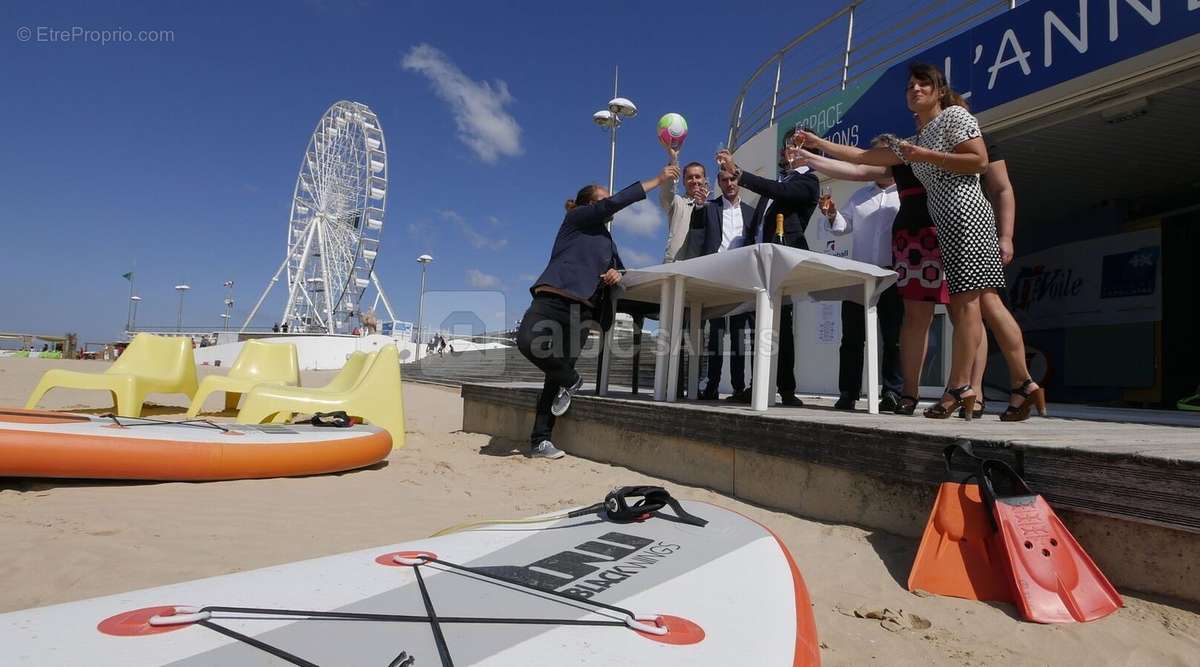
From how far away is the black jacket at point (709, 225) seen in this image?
4.36m

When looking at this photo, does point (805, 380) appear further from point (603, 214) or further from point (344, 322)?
point (344, 322)

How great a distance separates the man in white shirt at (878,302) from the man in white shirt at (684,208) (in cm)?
105

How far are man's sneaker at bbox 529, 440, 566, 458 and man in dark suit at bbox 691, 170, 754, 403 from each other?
1.27 metres

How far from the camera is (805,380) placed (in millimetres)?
7637

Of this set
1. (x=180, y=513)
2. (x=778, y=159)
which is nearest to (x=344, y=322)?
(x=778, y=159)

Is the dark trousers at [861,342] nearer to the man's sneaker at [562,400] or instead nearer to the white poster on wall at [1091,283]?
the man's sneaker at [562,400]

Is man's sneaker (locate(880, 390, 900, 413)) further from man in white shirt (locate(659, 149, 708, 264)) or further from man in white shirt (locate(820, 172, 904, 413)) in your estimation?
man in white shirt (locate(659, 149, 708, 264))

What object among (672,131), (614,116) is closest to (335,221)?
(614,116)

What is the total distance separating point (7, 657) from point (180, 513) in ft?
7.25

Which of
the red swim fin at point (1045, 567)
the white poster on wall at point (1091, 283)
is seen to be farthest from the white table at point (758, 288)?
the white poster on wall at point (1091, 283)

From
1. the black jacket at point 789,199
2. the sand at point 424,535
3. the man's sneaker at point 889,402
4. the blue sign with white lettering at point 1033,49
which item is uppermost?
the blue sign with white lettering at point 1033,49

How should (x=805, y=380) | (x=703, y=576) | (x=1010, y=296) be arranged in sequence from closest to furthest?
1. (x=703, y=576)
2. (x=805, y=380)
3. (x=1010, y=296)

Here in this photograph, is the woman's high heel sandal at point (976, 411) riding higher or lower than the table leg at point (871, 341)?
lower

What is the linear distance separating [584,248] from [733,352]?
1.61 m
